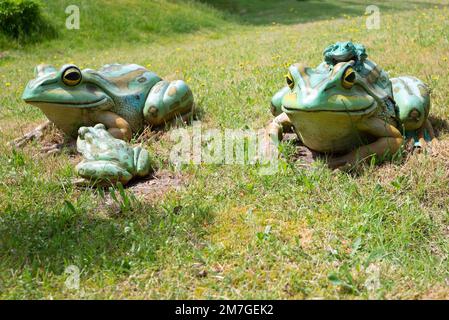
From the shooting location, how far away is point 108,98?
546 cm

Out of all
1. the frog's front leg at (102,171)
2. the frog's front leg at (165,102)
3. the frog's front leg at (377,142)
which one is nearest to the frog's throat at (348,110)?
the frog's front leg at (377,142)

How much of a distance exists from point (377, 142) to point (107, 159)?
248 centimetres

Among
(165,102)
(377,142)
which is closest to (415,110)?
(377,142)

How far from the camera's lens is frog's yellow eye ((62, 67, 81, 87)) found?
16.9 ft

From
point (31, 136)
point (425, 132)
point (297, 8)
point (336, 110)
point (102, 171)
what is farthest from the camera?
point (297, 8)

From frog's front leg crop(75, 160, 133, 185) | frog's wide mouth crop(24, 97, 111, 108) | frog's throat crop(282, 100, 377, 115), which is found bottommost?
frog's front leg crop(75, 160, 133, 185)

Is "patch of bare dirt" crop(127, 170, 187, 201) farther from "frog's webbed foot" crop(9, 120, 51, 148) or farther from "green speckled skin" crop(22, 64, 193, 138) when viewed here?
"frog's webbed foot" crop(9, 120, 51, 148)

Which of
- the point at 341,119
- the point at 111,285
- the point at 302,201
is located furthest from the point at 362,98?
the point at 111,285

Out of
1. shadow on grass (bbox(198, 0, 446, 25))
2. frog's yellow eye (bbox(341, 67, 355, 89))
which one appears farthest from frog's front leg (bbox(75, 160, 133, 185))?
shadow on grass (bbox(198, 0, 446, 25))

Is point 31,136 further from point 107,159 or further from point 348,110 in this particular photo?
point 348,110

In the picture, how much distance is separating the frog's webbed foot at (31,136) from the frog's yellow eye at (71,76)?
2.87ft

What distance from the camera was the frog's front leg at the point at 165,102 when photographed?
5785 millimetres

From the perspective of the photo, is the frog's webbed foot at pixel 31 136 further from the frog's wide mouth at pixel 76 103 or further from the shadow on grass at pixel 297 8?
the shadow on grass at pixel 297 8
